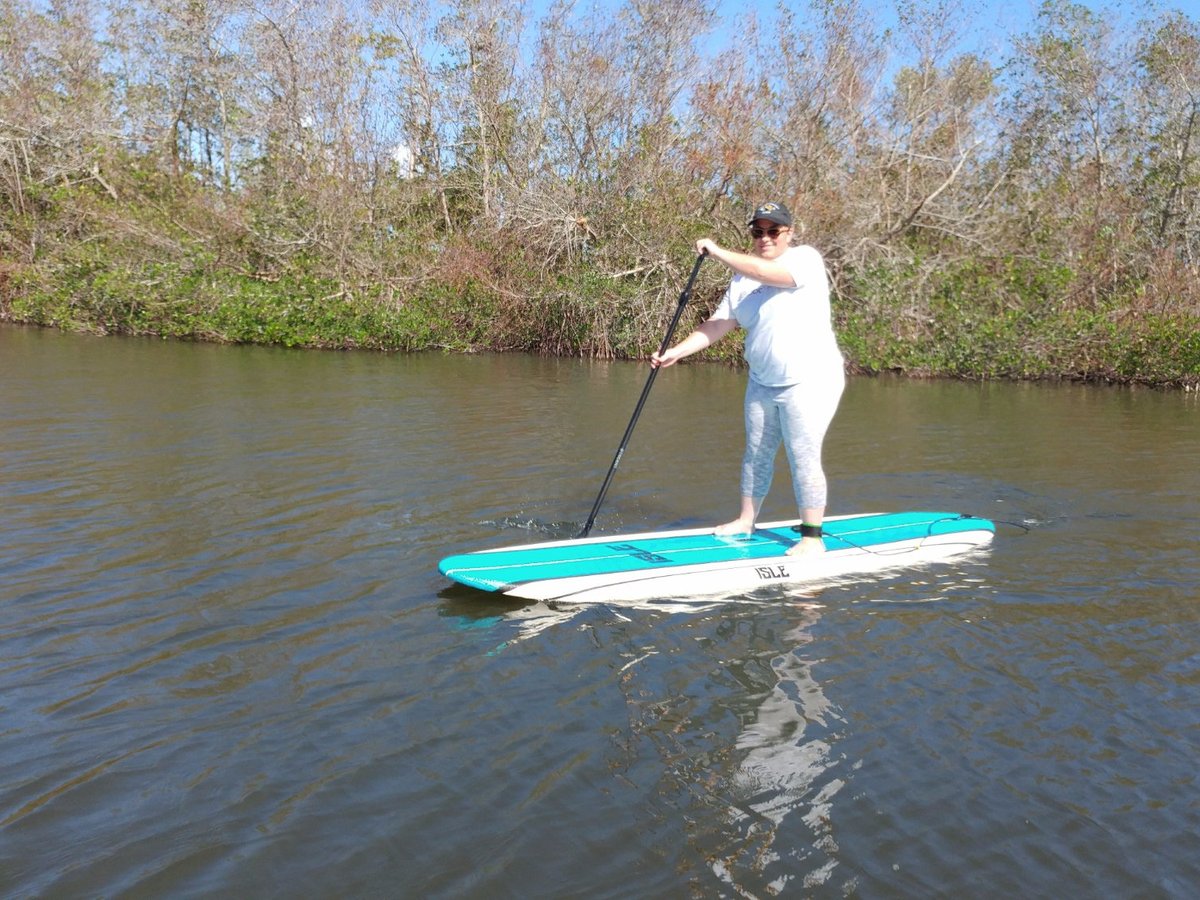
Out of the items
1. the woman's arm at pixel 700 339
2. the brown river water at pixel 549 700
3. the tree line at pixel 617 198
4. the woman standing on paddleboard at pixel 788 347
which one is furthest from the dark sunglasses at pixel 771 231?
the tree line at pixel 617 198

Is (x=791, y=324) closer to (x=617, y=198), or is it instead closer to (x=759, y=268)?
(x=759, y=268)

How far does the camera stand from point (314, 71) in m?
27.0

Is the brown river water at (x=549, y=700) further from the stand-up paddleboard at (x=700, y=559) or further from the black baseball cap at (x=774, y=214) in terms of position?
the black baseball cap at (x=774, y=214)

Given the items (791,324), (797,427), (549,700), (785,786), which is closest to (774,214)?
(791,324)

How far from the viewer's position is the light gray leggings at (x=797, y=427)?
6.11 m

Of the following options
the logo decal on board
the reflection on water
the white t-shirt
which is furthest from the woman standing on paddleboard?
the reflection on water

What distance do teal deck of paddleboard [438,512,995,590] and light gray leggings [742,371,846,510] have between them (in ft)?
1.35

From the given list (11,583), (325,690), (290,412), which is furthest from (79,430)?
(325,690)

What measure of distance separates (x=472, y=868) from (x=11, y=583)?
12.3 feet

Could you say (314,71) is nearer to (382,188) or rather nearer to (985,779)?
(382,188)

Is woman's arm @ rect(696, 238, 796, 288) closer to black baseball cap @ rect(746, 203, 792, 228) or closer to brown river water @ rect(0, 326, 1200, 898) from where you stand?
black baseball cap @ rect(746, 203, 792, 228)

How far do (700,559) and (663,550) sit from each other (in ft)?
0.83

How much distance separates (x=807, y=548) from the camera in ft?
20.9

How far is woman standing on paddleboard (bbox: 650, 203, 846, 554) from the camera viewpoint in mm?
5859
